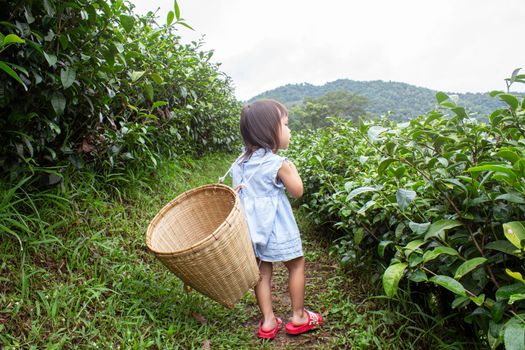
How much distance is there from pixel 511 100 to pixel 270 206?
4.09 feet

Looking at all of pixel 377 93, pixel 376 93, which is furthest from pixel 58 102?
pixel 376 93

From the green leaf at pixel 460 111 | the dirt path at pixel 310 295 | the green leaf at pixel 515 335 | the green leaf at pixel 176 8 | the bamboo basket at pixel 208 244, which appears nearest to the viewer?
the green leaf at pixel 515 335

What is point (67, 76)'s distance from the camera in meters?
1.78

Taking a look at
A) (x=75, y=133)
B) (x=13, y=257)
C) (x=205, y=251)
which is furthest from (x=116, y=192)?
(x=205, y=251)

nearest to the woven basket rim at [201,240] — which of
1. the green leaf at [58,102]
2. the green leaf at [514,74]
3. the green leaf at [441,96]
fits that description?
the green leaf at [58,102]

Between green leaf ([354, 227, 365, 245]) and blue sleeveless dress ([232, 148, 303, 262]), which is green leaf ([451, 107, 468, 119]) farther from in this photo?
blue sleeveless dress ([232, 148, 303, 262])

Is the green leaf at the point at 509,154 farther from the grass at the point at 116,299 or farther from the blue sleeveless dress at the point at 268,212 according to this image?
the blue sleeveless dress at the point at 268,212

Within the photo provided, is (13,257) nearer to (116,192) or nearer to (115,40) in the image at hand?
(116,192)

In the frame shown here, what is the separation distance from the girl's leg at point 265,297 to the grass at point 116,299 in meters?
0.10

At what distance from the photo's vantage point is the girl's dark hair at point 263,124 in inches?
84.7

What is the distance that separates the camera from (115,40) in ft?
6.96

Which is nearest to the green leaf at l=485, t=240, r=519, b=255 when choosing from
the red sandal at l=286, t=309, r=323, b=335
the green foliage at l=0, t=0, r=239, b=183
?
the red sandal at l=286, t=309, r=323, b=335

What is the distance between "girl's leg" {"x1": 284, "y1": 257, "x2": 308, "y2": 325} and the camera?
207cm

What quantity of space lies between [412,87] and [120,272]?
33.6 m
